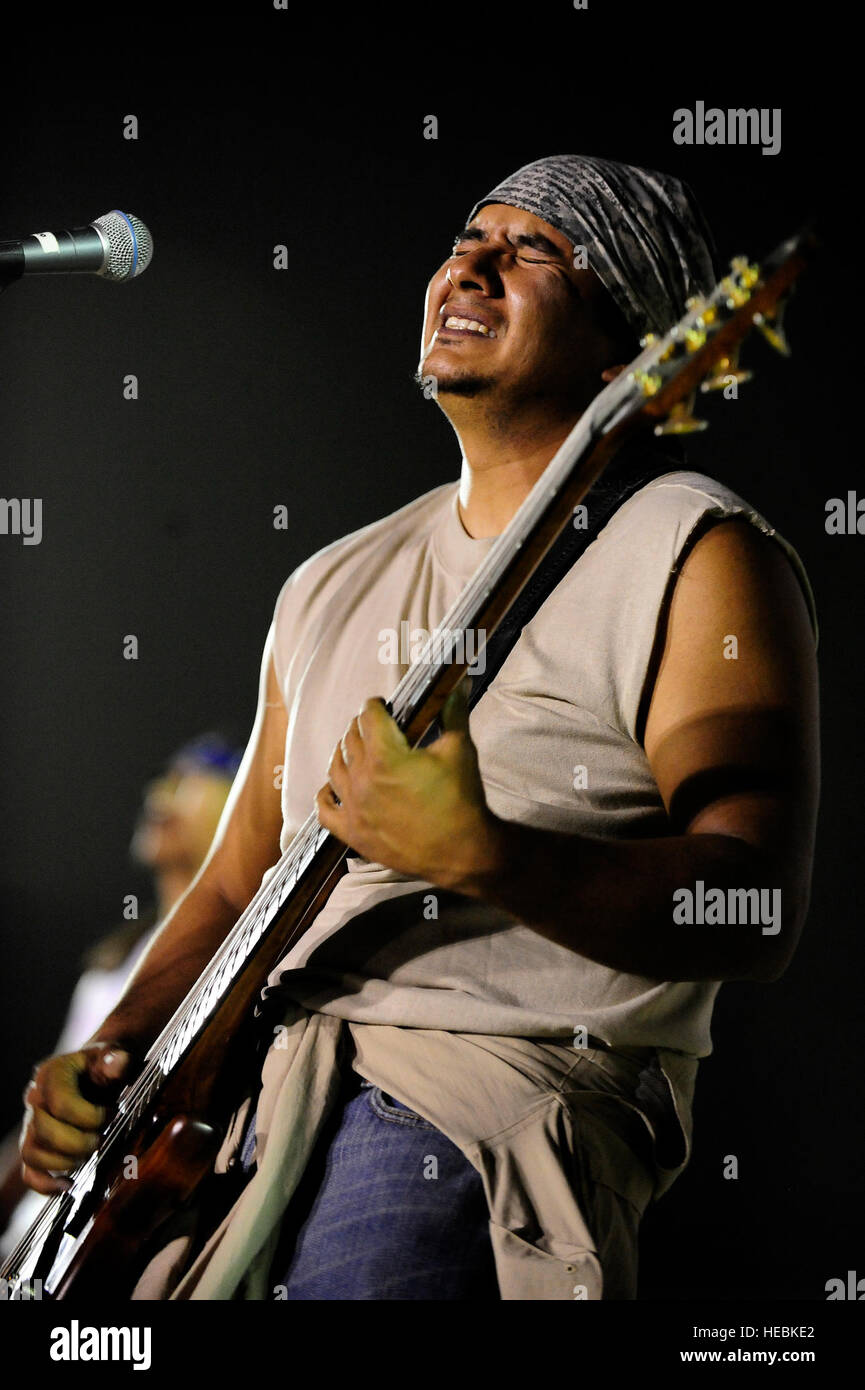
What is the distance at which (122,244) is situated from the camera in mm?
1616

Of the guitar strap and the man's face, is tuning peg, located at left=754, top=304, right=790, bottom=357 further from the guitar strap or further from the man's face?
the man's face

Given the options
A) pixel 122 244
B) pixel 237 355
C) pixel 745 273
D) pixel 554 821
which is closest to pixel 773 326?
pixel 745 273

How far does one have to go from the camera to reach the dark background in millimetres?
2139

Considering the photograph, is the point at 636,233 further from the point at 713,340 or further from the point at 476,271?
the point at 713,340

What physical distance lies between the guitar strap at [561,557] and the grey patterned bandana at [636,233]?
0.86ft

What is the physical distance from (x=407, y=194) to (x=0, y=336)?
76cm

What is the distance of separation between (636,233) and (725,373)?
0.52 m

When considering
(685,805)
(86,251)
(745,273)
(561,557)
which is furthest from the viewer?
(86,251)

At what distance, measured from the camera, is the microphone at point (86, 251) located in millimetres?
1508

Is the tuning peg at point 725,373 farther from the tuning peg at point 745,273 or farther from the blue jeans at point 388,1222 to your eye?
the blue jeans at point 388,1222

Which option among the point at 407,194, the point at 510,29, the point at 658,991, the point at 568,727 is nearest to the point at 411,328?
the point at 407,194

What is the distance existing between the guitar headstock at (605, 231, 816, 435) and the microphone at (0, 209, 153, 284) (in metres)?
0.72

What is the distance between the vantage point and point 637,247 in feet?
5.33

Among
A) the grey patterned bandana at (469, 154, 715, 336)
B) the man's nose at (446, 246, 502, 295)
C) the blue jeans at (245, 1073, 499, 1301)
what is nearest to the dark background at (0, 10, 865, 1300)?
the grey patterned bandana at (469, 154, 715, 336)
